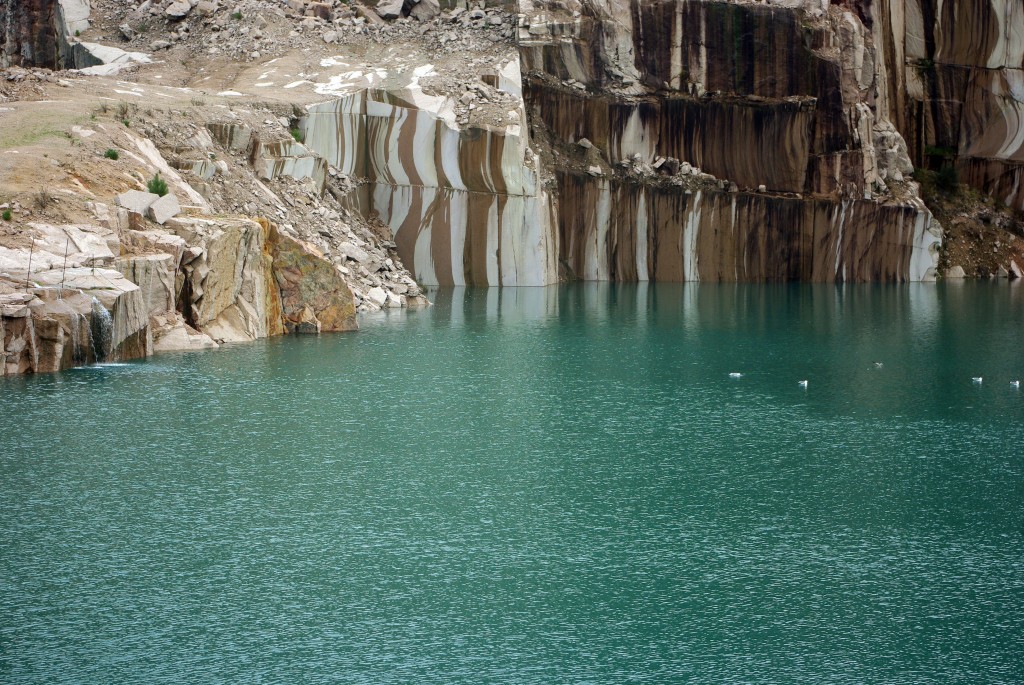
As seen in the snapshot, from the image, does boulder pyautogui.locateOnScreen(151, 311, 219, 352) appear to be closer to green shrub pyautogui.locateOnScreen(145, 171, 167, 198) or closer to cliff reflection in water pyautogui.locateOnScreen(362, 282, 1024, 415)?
green shrub pyautogui.locateOnScreen(145, 171, 167, 198)

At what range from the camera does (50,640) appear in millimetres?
11156

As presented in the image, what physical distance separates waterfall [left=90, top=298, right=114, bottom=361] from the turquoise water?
35.0 inches

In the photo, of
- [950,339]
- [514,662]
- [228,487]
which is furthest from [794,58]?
[514,662]

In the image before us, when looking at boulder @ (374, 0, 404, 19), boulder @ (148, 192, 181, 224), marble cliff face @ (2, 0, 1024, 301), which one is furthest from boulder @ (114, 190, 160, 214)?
boulder @ (374, 0, 404, 19)

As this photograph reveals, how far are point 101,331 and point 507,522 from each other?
14.3m

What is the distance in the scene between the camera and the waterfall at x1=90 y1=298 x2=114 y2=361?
2564 cm

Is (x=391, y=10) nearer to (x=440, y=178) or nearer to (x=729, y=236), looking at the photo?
(x=440, y=178)

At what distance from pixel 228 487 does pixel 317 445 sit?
2.84m

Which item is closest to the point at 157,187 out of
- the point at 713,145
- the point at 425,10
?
the point at 425,10

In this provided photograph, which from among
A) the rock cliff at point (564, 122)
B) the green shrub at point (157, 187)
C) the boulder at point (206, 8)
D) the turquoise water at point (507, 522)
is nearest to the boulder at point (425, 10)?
the rock cliff at point (564, 122)

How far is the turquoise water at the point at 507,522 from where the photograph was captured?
1103cm

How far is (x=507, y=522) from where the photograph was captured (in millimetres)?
15055

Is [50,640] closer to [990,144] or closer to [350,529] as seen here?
[350,529]

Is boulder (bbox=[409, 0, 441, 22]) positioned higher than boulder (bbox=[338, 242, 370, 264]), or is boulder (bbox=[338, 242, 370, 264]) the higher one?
boulder (bbox=[409, 0, 441, 22])
